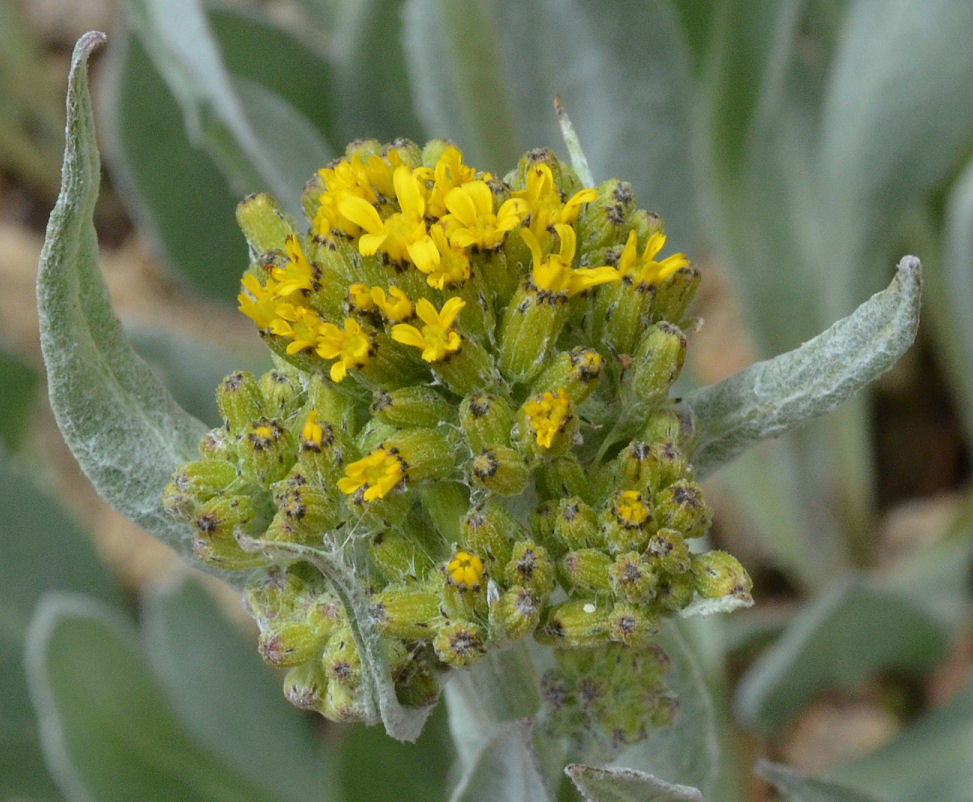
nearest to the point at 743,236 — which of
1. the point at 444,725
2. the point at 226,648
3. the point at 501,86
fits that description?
the point at 501,86

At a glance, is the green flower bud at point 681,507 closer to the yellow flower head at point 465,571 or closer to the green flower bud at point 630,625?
the green flower bud at point 630,625

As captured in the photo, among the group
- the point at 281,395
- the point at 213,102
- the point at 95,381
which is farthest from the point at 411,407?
Result: the point at 213,102

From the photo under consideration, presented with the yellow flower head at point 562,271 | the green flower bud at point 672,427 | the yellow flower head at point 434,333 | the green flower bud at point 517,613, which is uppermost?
the yellow flower head at point 562,271

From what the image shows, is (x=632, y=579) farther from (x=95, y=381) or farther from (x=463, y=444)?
(x=95, y=381)

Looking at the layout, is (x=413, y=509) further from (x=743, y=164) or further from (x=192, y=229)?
(x=192, y=229)

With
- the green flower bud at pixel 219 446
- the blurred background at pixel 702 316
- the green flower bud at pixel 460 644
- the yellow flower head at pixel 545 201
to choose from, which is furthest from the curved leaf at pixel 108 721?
the yellow flower head at pixel 545 201

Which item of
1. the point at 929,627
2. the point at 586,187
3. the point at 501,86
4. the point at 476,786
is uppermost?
the point at 501,86
